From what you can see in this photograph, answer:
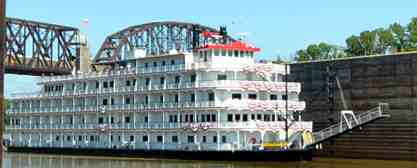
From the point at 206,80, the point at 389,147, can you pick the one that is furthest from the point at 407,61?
the point at 206,80

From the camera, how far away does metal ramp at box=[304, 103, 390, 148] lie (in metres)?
52.8

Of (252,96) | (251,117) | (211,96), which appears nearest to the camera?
(211,96)

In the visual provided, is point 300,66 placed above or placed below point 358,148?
above

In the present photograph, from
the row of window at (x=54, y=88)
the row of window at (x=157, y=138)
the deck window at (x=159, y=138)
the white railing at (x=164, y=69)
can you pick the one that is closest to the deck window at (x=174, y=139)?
the row of window at (x=157, y=138)

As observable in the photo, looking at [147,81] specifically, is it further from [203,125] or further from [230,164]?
[230,164]

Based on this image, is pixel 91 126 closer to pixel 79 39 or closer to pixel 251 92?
pixel 251 92

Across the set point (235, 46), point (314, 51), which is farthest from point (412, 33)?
point (235, 46)

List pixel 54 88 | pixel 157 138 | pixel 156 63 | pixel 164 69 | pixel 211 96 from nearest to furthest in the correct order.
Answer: pixel 211 96 < pixel 164 69 < pixel 157 138 < pixel 156 63 < pixel 54 88

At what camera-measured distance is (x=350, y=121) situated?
179 ft

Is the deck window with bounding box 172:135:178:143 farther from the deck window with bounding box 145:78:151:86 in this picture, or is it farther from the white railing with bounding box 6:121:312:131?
the deck window with bounding box 145:78:151:86

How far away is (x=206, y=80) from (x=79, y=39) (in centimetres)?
5108

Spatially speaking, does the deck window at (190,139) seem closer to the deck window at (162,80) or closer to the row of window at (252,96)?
the row of window at (252,96)

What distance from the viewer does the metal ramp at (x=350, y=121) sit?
52812 millimetres

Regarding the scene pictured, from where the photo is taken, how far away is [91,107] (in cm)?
6056
